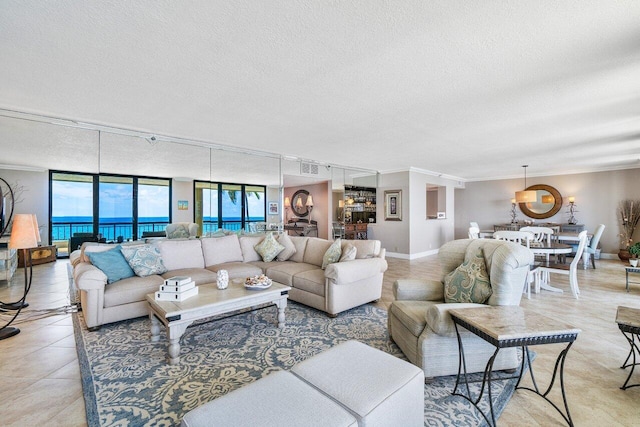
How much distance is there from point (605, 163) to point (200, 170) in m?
9.31

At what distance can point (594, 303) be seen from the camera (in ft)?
12.8

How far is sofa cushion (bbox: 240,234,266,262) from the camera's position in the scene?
4.56m

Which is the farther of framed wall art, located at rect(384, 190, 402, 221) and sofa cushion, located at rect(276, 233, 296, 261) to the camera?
framed wall art, located at rect(384, 190, 402, 221)

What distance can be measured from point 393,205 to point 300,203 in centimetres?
263

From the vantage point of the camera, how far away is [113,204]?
4266mm

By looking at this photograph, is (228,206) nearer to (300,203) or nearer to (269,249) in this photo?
(269,249)

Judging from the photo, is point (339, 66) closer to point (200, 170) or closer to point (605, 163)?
point (200, 170)

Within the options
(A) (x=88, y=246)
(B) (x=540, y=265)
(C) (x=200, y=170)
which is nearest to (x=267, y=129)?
(C) (x=200, y=170)

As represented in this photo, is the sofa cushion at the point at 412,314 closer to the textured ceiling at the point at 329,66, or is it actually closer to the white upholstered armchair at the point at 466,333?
the white upholstered armchair at the point at 466,333

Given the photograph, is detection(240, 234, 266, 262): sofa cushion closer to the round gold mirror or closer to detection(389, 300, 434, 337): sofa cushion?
detection(389, 300, 434, 337): sofa cushion

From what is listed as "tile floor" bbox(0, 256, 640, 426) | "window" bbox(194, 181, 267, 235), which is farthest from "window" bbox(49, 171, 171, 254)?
"tile floor" bbox(0, 256, 640, 426)

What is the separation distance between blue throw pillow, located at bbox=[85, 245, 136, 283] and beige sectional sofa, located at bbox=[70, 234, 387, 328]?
7 centimetres

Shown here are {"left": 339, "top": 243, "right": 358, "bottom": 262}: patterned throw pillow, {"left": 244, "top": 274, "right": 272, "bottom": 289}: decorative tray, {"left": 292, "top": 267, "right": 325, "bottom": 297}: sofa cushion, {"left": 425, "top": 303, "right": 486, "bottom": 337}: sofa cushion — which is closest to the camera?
{"left": 425, "top": 303, "right": 486, "bottom": 337}: sofa cushion

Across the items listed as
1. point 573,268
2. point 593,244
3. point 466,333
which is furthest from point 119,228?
point 593,244
